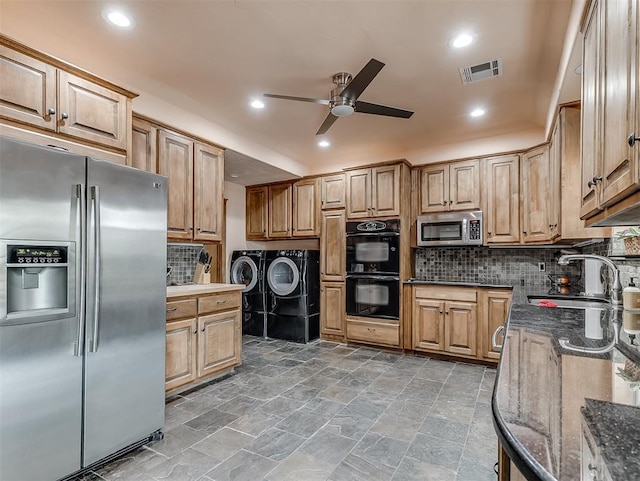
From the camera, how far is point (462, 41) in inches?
93.9

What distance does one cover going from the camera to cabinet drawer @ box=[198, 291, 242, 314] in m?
3.10

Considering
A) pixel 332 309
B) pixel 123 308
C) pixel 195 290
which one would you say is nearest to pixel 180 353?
pixel 195 290

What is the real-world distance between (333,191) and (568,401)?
4273mm

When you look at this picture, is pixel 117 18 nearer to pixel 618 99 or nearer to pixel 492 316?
pixel 618 99

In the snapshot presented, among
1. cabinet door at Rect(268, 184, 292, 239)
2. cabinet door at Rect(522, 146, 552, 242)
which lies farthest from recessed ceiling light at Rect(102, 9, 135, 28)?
cabinet door at Rect(522, 146, 552, 242)

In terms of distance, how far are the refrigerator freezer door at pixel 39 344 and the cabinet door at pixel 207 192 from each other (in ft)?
5.13

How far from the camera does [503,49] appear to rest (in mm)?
2475

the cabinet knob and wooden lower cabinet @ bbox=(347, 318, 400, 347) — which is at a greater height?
the cabinet knob

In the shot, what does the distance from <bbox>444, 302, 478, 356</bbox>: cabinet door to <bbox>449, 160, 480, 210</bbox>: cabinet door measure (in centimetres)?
118

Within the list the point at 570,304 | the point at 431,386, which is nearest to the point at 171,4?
the point at 570,304

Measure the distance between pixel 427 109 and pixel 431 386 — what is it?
2.67m

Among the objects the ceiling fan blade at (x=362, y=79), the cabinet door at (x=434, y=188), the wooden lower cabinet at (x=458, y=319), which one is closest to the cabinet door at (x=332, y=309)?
the wooden lower cabinet at (x=458, y=319)

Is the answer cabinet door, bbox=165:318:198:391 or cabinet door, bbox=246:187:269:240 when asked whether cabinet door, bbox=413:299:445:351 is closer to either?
cabinet door, bbox=165:318:198:391

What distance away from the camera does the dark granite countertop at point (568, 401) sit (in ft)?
1.77
